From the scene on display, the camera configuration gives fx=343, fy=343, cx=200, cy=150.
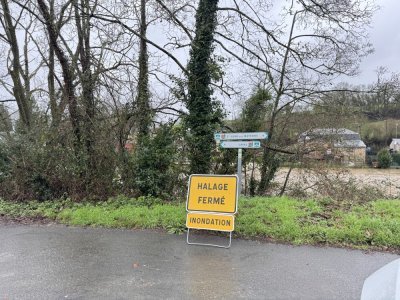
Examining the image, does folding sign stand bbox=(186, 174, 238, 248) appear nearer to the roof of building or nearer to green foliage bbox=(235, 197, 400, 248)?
green foliage bbox=(235, 197, 400, 248)

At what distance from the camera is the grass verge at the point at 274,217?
553 cm

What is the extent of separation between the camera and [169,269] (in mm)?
4594

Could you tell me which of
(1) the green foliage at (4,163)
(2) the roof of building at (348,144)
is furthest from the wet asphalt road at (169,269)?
(2) the roof of building at (348,144)

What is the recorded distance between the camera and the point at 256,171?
12.2 meters

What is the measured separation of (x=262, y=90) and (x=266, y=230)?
24.1 feet

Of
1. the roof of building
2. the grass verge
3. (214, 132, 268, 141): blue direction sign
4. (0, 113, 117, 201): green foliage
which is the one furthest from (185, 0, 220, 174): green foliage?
the roof of building

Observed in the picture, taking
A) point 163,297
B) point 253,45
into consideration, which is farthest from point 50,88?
point 163,297

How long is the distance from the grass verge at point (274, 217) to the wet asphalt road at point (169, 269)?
1.17ft

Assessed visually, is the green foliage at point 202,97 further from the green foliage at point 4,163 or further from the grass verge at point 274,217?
the green foliage at point 4,163

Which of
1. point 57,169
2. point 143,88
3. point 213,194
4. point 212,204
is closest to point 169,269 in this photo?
point 212,204

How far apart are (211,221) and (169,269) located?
1392 millimetres

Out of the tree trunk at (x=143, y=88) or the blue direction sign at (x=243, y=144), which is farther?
the tree trunk at (x=143, y=88)

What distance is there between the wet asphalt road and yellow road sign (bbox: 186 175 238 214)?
1.99 ft

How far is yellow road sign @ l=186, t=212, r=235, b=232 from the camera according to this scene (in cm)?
566
